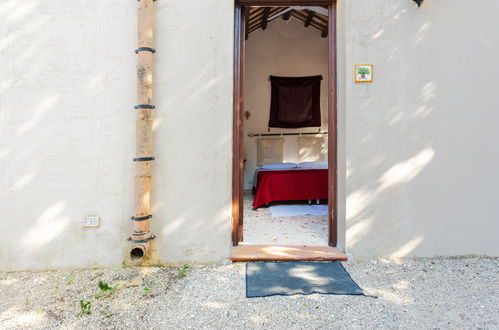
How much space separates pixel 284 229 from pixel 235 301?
4.96ft

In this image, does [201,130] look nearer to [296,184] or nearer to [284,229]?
[284,229]

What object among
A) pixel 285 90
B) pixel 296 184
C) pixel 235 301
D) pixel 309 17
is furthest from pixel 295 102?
pixel 235 301

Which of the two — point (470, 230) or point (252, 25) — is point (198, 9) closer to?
point (470, 230)

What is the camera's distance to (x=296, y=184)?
4.76m

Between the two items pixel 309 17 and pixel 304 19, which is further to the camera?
pixel 304 19

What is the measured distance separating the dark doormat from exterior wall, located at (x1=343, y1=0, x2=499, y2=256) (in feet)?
1.26

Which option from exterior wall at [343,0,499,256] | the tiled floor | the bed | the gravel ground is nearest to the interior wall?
the bed

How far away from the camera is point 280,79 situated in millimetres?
6898

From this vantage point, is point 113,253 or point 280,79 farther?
point 280,79

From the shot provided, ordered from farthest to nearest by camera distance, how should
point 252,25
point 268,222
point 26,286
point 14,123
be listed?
point 252,25
point 268,222
point 14,123
point 26,286

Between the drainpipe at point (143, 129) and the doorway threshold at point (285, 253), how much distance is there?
780 mm

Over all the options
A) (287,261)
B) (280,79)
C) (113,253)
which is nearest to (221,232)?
(287,261)

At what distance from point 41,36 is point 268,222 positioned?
2920 millimetres

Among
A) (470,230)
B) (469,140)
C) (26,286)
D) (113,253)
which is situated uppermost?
(469,140)
